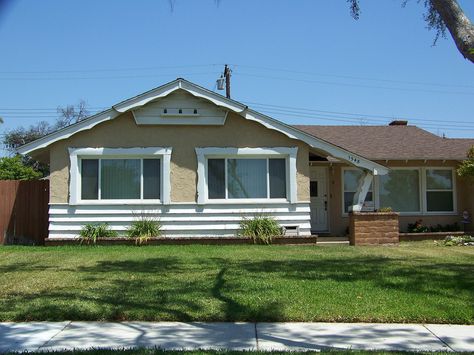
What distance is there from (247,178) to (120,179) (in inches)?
144

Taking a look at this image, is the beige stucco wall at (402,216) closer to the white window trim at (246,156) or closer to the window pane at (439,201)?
the window pane at (439,201)

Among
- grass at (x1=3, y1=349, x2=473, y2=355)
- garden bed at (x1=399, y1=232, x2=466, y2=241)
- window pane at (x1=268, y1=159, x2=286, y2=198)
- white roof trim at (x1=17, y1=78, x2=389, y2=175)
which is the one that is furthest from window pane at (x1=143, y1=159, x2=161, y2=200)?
grass at (x1=3, y1=349, x2=473, y2=355)

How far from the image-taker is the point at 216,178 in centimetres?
1536

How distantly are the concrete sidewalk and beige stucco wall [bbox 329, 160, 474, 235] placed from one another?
11.4m

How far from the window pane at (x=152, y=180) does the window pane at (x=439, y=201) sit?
957cm

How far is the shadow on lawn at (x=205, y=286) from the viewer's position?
22.8 ft

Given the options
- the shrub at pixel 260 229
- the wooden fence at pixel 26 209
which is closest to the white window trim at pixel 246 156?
the shrub at pixel 260 229

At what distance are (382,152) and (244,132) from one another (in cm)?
572

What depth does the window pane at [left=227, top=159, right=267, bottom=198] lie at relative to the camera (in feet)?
50.5

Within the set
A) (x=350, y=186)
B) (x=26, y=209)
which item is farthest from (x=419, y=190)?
(x=26, y=209)

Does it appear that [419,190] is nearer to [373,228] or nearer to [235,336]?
[373,228]

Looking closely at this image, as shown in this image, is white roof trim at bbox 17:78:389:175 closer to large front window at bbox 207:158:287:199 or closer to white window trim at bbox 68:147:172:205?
white window trim at bbox 68:147:172:205

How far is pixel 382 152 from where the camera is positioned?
18406mm

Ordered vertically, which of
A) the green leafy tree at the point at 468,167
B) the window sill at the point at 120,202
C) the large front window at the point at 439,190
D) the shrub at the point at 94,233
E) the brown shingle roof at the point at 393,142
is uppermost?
the brown shingle roof at the point at 393,142
